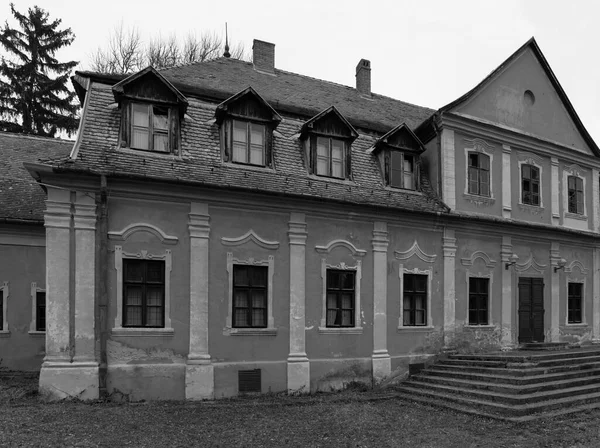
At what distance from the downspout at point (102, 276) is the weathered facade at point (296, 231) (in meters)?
0.03

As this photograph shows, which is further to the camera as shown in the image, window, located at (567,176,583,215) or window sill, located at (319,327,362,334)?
window, located at (567,176,583,215)

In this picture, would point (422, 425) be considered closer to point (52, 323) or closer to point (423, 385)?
point (423, 385)

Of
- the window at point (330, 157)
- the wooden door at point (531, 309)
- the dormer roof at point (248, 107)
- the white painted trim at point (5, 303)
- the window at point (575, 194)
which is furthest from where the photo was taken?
the window at point (575, 194)

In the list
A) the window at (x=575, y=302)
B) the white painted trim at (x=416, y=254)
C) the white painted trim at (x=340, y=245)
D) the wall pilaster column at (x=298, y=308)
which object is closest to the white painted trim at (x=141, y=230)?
the wall pilaster column at (x=298, y=308)

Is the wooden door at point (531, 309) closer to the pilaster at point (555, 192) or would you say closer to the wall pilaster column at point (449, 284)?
the pilaster at point (555, 192)

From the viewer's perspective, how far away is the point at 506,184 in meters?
16.3

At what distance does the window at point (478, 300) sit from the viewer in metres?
15.6

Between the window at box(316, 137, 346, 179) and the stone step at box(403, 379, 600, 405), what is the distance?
6.00 m

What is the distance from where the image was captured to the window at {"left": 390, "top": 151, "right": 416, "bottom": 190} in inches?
589

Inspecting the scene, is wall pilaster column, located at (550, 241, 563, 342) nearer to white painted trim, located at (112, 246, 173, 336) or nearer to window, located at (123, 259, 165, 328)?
white painted trim, located at (112, 246, 173, 336)

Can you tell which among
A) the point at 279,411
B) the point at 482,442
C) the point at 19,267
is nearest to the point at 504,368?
the point at 482,442

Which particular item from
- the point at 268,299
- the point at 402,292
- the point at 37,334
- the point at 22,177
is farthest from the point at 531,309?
the point at 22,177

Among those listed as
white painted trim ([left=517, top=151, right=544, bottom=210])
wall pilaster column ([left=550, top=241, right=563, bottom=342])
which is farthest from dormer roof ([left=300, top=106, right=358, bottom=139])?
wall pilaster column ([left=550, top=241, right=563, bottom=342])

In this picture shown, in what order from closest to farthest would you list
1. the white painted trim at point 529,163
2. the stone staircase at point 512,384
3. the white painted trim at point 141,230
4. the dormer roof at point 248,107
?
1. the stone staircase at point 512,384
2. the white painted trim at point 141,230
3. the dormer roof at point 248,107
4. the white painted trim at point 529,163
